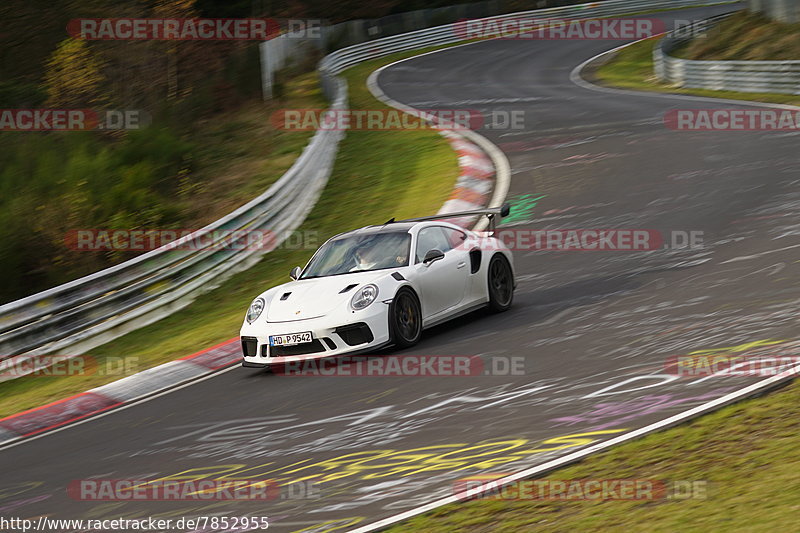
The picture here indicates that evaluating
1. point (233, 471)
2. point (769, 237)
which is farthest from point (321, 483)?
point (769, 237)

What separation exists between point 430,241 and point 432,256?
52 cm

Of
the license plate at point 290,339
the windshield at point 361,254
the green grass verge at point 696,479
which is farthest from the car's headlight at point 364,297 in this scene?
the green grass verge at point 696,479

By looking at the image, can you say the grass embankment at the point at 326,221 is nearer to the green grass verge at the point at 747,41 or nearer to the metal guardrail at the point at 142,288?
the metal guardrail at the point at 142,288

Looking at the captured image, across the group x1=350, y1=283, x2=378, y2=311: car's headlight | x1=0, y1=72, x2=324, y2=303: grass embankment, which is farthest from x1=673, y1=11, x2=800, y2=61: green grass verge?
x1=350, y1=283, x2=378, y2=311: car's headlight

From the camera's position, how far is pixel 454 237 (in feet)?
37.6

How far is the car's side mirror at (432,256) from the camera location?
10594 mm

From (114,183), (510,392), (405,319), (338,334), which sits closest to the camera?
(510,392)

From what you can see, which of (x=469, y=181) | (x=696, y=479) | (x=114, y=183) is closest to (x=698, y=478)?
Answer: (x=696, y=479)

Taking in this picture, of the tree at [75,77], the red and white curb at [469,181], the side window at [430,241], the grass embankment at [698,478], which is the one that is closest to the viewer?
the grass embankment at [698,478]

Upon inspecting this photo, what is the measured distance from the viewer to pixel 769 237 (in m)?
12.4

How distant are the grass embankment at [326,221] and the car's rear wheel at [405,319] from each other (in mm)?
3017

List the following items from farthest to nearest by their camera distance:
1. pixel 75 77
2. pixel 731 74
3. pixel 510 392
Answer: pixel 75 77 → pixel 731 74 → pixel 510 392

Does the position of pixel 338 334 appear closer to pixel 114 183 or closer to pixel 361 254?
pixel 361 254

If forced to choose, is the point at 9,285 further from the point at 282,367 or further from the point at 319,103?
the point at 319,103
